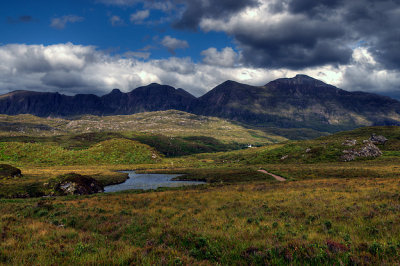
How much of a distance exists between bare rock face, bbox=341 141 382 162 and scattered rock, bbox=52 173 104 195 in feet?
412

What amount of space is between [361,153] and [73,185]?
467ft

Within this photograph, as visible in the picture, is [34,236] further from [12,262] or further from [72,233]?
[12,262]

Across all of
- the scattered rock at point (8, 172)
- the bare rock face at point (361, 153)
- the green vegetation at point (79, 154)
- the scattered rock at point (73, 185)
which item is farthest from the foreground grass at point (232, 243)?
the green vegetation at point (79, 154)

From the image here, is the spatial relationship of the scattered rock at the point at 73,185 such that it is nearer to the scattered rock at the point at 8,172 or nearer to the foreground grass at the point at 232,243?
the scattered rock at the point at 8,172

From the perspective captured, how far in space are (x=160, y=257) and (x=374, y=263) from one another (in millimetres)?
8122

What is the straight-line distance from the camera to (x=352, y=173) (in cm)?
6731

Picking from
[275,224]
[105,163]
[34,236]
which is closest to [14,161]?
[105,163]

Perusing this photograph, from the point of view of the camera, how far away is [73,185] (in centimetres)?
5762

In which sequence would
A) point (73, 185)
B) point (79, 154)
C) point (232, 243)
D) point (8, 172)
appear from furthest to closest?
point (79, 154) → point (8, 172) → point (73, 185) → point (232, 243)

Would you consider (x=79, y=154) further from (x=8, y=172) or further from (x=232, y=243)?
(x=232, y=243)

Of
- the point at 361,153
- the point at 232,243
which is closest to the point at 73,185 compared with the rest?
the point at 232,243

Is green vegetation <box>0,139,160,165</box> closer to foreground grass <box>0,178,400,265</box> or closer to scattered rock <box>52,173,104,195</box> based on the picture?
scattered rock <box>52,173,104,195</box>

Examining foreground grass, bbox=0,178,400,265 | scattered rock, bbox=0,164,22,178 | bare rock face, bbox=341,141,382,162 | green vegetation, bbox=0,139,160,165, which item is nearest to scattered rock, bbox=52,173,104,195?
scattered rock, bbox=0,164,22,178

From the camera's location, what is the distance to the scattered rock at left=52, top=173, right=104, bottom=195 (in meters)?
56.6
